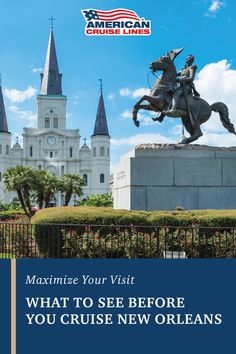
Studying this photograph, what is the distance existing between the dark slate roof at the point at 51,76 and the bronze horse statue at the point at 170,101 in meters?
87.9

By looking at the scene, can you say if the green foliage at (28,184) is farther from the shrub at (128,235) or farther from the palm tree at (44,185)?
the shrub at (128,235)

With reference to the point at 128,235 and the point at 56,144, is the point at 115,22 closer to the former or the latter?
the point at 128,235

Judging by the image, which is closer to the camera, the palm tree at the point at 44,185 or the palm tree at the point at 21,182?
the palm tree at the point at 21,182

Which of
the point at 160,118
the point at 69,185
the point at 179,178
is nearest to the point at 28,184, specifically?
the point at 69,185

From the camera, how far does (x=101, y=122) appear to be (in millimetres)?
96750

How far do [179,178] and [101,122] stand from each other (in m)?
85.7

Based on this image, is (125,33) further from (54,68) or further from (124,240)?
(54,68)

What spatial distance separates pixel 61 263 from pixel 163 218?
4.16 metres

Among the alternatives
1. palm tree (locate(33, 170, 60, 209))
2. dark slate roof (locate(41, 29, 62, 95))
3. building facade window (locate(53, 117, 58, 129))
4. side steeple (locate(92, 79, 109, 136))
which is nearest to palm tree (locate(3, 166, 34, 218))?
palm tree (locate(33, 170, 60, 209))

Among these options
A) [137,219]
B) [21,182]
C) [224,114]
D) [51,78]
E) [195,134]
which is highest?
[51,78]

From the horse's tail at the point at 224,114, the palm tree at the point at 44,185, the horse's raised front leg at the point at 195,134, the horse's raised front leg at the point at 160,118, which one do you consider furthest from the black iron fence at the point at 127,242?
the palm tree at the point at 44,185

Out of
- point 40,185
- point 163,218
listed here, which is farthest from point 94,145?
point 163,218

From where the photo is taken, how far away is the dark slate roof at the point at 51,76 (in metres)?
96.5

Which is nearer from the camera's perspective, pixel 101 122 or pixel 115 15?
pixel 115 15
